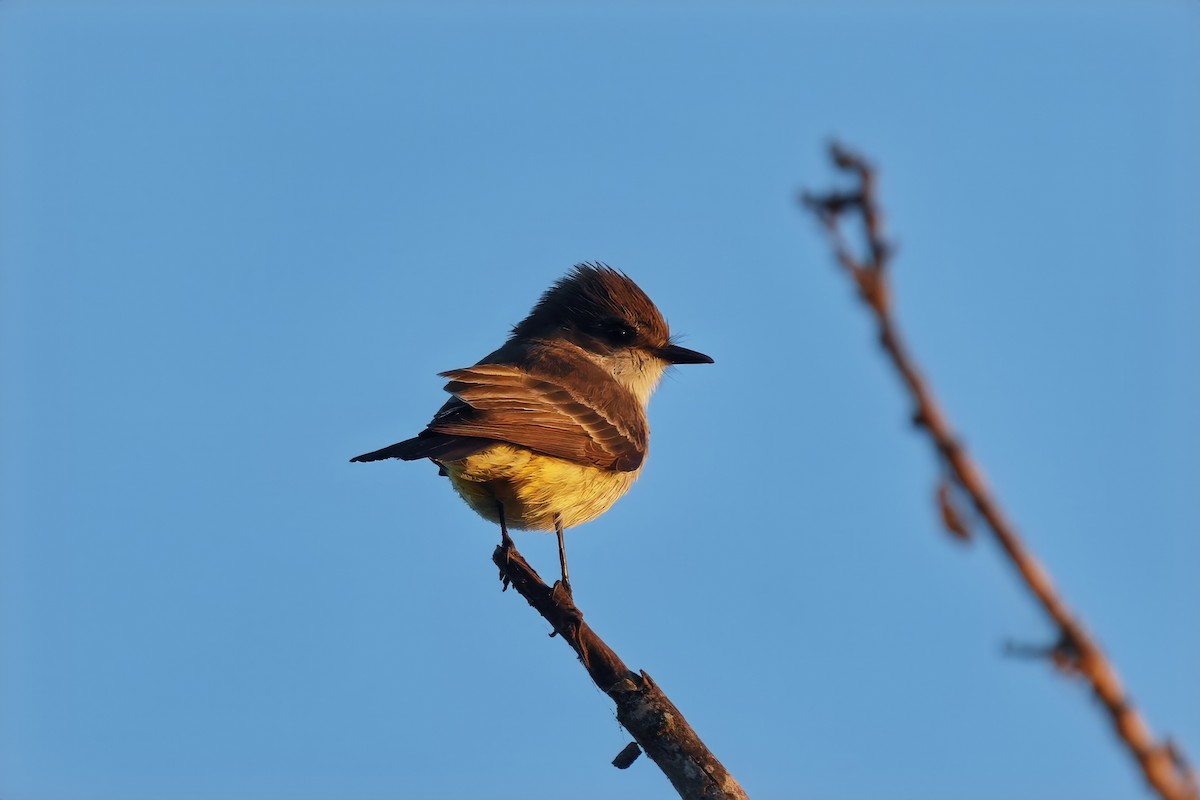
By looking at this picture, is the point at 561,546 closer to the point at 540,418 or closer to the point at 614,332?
the point at 540,418

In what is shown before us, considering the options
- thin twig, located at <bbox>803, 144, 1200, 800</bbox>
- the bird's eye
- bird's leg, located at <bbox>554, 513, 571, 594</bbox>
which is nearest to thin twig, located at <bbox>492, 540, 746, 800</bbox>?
bird's leg, located at <bbox>554, 513, 571, 594</bbox>

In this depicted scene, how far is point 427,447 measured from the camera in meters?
6.50

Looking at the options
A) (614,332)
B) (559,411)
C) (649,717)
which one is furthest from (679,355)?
(649,717)

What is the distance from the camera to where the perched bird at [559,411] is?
6.99 meters

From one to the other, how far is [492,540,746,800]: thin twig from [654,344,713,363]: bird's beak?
10.8ft

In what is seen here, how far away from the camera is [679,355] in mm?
9453

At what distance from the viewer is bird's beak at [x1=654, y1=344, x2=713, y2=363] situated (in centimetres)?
939

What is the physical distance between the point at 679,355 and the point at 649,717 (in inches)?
180

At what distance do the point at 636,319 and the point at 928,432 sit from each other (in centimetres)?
832

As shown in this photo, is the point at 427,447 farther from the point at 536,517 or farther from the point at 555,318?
the point at 555,318

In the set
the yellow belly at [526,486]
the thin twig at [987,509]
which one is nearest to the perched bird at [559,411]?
the yellow belly at [526,486]

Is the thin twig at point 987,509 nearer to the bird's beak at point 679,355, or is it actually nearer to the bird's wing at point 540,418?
the bird's wing at point 540,418

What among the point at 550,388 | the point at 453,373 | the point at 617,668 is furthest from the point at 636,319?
the point at 617,668

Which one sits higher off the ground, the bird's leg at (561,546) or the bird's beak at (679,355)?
the bird's beak at (679,355)
